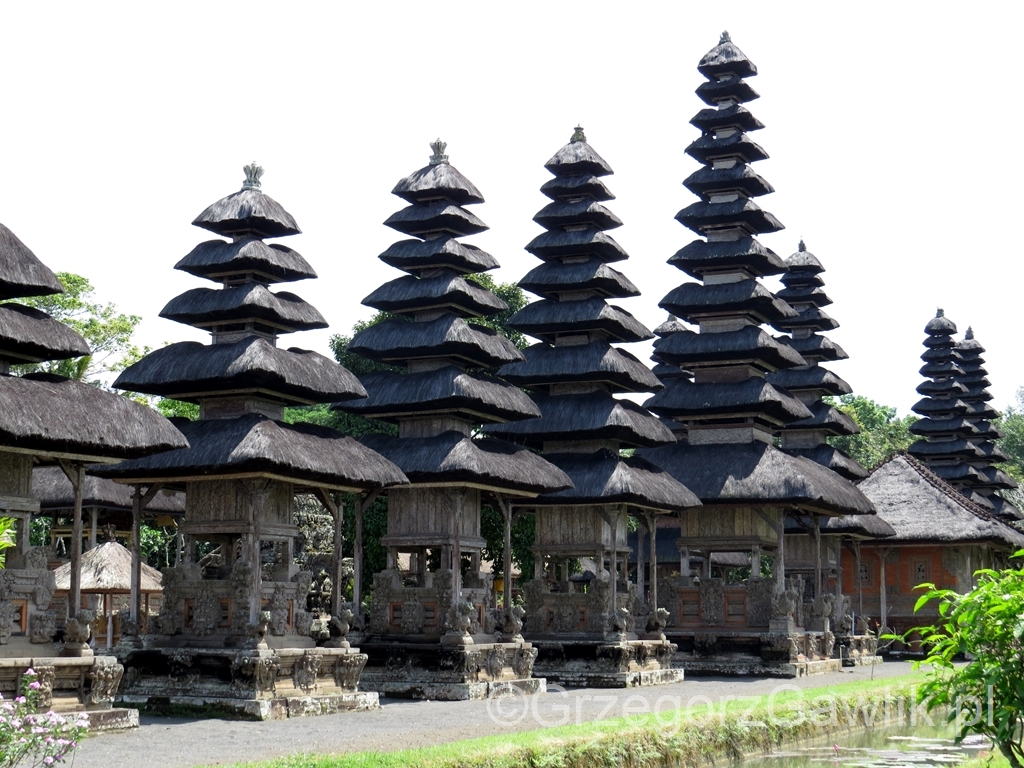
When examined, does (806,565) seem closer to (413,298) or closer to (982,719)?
(413,298)

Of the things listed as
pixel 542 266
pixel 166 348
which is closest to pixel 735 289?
pixel 542 266

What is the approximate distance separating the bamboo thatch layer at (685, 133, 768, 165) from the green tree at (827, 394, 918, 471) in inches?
1171

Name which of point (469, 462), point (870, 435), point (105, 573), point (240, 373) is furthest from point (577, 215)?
point (870, 435)

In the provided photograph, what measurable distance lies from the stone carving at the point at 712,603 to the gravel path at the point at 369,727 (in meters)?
6.08

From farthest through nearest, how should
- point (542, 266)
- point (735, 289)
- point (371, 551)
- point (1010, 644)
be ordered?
point (371, 551) < point (735, 289) < point (542, 266) < point (1010, 644)

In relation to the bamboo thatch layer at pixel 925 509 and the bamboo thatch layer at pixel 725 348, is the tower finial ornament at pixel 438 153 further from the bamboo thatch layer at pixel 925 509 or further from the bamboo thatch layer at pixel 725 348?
the bamboo thatch layer at pixel 925 509

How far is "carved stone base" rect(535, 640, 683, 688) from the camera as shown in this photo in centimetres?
2998

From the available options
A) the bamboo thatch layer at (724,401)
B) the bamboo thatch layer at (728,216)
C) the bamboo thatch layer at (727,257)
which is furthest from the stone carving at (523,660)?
the bamboo thatch layer at (728,216)

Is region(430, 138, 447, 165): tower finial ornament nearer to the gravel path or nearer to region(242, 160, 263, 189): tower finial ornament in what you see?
region(242, 160, 263, 189): tower finial ornament

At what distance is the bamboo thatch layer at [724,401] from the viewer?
1430 inches

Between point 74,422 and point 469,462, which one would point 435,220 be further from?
point 74,422

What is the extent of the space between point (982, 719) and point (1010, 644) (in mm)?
761

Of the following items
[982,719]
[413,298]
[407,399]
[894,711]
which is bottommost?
[894,711]

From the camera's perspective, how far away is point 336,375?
25.7 meters
